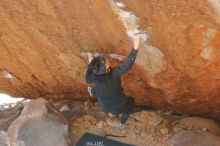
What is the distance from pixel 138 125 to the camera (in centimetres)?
525

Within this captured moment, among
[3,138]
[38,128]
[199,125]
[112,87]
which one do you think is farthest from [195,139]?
[3,138]

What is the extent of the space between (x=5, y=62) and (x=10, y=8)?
1125 millimetres

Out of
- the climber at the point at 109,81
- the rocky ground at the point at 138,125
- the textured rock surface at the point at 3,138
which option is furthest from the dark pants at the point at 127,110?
the textured rock surface at the point at 3,138

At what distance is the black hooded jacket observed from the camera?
4242 mm

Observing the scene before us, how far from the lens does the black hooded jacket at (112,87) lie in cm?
424

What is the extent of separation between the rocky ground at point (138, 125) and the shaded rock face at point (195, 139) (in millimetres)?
60

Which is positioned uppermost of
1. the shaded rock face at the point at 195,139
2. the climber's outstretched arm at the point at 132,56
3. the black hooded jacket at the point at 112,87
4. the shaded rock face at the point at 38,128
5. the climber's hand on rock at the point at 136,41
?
the climber's hand on rock at the point at 136,41

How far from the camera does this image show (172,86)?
489cm

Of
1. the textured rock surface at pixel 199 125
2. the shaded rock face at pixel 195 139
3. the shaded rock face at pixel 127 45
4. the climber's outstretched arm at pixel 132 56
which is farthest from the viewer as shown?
the textured rock surface at pixel 199 125

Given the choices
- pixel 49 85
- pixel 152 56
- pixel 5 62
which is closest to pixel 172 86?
pixel 152 56

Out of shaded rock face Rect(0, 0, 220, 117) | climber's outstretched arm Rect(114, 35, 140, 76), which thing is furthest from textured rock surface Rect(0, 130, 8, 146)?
climber's outstretched arm Rect(114, 35, 140, 76)

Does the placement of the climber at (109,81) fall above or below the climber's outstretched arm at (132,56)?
below

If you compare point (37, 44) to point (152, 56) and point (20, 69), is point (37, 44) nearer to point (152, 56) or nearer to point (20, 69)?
point (20, 69)

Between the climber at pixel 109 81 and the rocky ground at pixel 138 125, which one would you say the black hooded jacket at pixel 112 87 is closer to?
the climber at pixel 109 81
